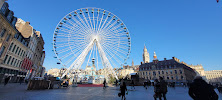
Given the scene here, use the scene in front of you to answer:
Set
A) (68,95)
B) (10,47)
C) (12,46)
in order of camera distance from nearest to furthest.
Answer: (68,95) < (10,47) < (12,46)

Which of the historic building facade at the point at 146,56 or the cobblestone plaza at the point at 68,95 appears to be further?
the historic building facade at the point at 146,56

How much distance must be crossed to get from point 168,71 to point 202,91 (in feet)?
211

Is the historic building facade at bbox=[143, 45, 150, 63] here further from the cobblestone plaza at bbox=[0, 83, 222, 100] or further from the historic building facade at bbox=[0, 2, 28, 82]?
the cobblestone plaza at bbox=[0, 83, 222, 100]

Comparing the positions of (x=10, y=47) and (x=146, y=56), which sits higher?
(x=146, y=56)

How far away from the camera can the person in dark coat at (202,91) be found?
308 centimetres

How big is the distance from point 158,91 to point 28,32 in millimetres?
41617

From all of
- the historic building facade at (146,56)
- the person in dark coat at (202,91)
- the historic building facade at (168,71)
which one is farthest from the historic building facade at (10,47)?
the historic building facade at (146,56)

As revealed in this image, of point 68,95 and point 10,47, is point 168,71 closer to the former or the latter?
point 68,95

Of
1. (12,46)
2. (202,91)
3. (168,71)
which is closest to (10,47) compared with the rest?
(12,46)

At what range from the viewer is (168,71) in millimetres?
59531

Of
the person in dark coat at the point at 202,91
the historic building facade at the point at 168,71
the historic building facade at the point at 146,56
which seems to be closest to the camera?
the person in dark coat at the point at 202,91

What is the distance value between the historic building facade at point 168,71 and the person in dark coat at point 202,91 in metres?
62.9

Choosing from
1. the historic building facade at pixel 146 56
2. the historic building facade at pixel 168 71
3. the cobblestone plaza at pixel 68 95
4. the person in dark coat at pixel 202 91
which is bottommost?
the cobblestone plaza at pixel 68 95

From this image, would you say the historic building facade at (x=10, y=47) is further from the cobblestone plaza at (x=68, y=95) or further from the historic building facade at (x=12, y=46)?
the cobblestone plaza at (x=68, y=95)
